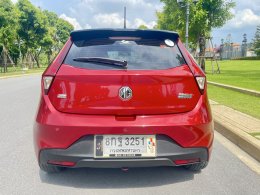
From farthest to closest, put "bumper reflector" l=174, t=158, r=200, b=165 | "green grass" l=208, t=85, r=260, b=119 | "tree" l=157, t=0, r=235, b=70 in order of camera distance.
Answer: "tree" l=157, t=0, r=235, b=70, "green grass" l=208, t=85, r=260, b=119, "bumper reflector" l=174, t=158, r=200, b=165

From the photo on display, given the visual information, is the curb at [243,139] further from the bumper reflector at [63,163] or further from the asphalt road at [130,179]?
the bumper reflector at [63,163]

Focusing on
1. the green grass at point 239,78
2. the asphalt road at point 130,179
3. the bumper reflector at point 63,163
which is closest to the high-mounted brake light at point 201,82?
the asphalt road at point 130,179

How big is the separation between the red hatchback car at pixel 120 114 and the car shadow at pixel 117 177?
390 mm

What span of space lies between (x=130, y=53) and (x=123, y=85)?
0.41 meters

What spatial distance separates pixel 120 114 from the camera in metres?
3.13

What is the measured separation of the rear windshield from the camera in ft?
10.7

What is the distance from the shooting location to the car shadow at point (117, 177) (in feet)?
11.4

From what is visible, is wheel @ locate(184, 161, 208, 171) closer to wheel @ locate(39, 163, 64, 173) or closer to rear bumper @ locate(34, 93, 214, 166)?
rear bumper @ locate(34, 93, 214, 166)

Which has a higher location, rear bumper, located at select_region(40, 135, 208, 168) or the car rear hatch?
the car rear hatch

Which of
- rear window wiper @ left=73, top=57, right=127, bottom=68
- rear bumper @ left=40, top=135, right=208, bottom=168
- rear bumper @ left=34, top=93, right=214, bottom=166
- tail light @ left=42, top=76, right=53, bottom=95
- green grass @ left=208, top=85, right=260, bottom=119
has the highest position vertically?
rear window wiper @ left=73, top=57, right=127, bottom=68

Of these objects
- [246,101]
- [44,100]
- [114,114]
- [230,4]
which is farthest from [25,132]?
[230,4]

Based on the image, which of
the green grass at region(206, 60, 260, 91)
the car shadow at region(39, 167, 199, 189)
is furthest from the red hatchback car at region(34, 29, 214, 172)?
the green grass at region(206, 60, 260, 91)

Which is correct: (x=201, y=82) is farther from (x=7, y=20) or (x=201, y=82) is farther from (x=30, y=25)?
(x=30, y=25)

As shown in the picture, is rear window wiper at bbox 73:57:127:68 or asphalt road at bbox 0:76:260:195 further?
asphalt road at bbox 0:76:260:195
